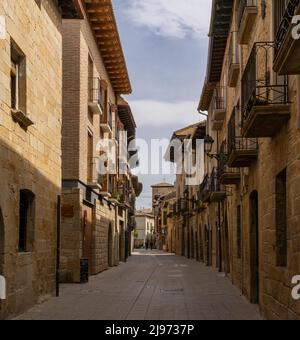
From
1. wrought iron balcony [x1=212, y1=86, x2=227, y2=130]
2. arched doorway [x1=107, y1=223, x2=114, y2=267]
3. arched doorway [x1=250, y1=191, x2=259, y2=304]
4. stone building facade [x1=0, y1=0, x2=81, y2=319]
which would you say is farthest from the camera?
arched doorway [x1=107, y1=223, x2=114, y2=267]

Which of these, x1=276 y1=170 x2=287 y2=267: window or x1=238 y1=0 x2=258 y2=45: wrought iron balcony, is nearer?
x1=276 y1=170 x2=287 y2=267: window

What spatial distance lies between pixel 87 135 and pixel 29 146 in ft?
34.0

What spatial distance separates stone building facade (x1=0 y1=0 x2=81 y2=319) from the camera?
10.9 meters

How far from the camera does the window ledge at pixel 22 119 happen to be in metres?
11.2

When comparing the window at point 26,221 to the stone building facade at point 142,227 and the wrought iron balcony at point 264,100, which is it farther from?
the stone building facade at point 142,227

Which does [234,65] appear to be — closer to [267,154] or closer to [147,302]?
[267,154]

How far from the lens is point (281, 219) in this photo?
10.2 metres

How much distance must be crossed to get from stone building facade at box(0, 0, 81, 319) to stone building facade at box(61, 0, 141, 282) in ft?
15.5

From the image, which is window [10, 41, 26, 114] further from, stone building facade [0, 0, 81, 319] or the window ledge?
the window ledge

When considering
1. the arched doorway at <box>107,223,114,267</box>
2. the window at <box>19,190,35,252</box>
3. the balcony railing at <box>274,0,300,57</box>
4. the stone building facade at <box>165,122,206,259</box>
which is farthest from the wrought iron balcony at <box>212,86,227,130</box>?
the balcony railing at <box>274,0,300,57</box>

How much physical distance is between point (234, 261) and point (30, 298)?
771 cm

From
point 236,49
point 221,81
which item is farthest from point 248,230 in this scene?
point 221,81

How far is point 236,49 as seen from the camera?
17.8 m

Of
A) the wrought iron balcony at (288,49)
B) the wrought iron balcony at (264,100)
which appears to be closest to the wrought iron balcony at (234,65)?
the wrought iron balcony at (264,100)
